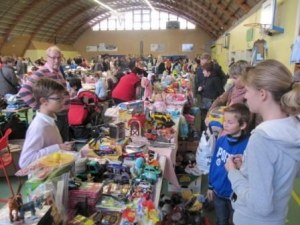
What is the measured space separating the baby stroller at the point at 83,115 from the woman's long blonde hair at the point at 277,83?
183 inches

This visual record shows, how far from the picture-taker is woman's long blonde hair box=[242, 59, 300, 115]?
1.34 metres

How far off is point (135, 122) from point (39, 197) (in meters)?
1.90

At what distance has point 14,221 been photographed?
50.3 inches

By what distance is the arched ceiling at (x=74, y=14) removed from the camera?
19.0 m

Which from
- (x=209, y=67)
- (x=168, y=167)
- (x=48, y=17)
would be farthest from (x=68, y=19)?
(x=168, y=167)

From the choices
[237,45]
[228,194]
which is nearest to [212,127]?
[228,194]

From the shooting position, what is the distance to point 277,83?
4.52ft

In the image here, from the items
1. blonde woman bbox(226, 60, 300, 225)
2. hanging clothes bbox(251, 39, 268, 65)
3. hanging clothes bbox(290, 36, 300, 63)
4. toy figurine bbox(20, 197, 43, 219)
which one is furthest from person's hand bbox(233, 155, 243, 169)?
hanging clothes bbox(251, 39, 268, 65)

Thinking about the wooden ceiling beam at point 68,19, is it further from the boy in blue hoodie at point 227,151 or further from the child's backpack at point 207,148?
the boy in blue hoodie at point 227,151

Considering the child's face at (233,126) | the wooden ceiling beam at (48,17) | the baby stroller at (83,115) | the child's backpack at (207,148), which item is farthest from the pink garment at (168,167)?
the wooden ceiling beam at (48,17)

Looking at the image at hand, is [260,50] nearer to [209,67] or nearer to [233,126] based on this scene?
[209,67]

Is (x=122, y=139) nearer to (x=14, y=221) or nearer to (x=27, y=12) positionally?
(x=14, y=221)

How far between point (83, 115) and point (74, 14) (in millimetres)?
22650

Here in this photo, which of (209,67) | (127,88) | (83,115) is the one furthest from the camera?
(127,88)
